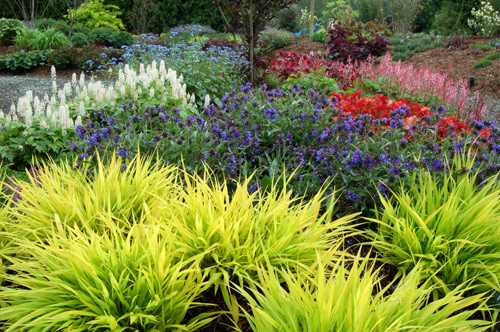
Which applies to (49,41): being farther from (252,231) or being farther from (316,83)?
(252,231)

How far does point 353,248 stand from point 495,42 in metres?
12.7

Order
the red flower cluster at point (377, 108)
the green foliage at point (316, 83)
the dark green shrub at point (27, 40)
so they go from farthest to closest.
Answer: the dark green shrub at point (27, 40) < the green foliage at point (316, 83) < the red flower cluster at point (377, 108)

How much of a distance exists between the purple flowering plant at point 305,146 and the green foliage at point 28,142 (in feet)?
3.06

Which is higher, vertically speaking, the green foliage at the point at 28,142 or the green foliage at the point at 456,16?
the green foliage at the point at 456,16

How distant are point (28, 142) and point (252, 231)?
323cm

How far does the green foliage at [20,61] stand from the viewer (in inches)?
416

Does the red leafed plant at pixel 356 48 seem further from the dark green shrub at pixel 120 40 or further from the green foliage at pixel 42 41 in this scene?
the green foliage at pixel 42 41

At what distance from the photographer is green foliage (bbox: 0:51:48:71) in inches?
416

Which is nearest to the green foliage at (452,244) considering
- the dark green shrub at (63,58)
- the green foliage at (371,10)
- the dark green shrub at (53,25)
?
the dark green shrub at (63,58)

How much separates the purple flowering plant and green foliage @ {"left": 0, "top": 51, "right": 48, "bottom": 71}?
773 cm

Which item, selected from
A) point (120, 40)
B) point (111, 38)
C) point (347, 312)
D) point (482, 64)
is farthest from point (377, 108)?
point (111, 38)

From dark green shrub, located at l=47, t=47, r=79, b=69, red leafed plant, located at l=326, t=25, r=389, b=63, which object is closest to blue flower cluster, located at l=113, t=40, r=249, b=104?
dark green shrub, located at l=47, t=47, r=79, b=69

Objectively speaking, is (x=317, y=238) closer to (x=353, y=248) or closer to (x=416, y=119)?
(x=353, y=248)

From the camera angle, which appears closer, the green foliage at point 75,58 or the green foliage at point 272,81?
the green foliage at point 272,81
